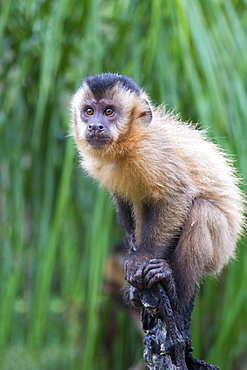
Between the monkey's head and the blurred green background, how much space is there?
281 mm

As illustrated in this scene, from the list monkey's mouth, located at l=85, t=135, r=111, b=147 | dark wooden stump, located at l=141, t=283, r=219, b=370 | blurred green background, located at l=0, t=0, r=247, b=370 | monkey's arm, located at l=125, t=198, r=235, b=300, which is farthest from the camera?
blurred green background, located at l=0, t=0, r=247, b=370

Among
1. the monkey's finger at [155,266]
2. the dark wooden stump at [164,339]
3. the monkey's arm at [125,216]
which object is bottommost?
the dark wooden stump at [164,339]

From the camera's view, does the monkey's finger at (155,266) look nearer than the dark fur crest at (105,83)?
Yes

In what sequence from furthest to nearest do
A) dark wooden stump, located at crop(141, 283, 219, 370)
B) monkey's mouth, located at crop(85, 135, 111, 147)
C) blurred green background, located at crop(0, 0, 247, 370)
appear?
1. blurred green background, located at crop(0, 0, 247, 370)
2. monkey's mouth, located at crop(85, 135, 111, 147)
3. dark wooden stump, located at crop(141, 283, 219, 370)

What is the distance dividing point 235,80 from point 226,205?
53cm

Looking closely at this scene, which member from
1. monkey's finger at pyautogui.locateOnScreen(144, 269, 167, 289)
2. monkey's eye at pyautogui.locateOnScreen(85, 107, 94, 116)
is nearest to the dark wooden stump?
monkey's finger at pyautogui.locateOnScreen(144, 269, 167, 289)

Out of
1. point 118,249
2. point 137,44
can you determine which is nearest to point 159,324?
point 137,44

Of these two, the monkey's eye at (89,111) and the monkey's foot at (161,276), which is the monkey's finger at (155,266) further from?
the monkey's eye at (89,111)

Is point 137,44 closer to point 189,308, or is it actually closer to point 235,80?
point 235,80

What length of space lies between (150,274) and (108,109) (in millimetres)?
473

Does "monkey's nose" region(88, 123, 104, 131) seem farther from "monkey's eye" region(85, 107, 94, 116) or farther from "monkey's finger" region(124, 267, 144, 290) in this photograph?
"monkey's finger" region(124, 267, 144, 290)

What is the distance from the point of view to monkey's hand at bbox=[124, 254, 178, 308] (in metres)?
0.99

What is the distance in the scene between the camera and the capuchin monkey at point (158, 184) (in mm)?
1083

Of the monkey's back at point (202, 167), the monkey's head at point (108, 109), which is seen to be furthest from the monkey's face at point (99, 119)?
the monkey's back at point (202, 167)
